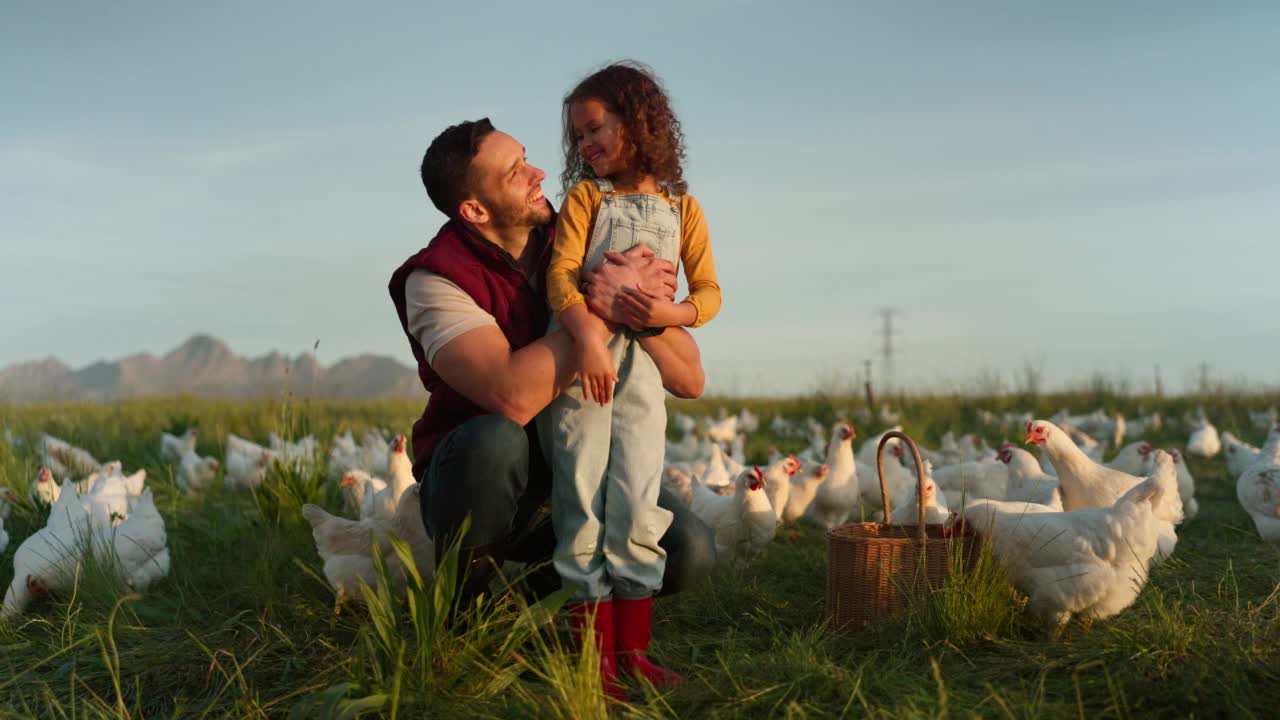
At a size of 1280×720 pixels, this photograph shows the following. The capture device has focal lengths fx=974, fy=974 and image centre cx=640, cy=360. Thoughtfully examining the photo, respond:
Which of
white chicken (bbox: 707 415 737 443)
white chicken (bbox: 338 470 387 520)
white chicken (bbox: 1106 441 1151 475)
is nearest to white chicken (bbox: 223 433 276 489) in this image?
white chicken (bbox: 338 470 387 520)

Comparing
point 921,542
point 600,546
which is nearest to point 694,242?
point 600,546

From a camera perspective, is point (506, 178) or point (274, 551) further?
point (274, 551)

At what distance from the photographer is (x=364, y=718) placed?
2.79m

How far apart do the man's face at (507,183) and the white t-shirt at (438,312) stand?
12.5 inches

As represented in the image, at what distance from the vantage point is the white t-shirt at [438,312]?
3.04m

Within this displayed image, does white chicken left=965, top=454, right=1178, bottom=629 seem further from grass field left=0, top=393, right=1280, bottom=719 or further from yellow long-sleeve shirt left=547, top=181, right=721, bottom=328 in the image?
yellow long-sleeve shirt left=547, top=181, right=721, bottom=328

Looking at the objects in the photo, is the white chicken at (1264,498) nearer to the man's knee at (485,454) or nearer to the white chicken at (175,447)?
the man's knee at (485,454)

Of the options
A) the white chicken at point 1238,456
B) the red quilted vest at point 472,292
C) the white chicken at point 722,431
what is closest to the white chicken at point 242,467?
the red quilted vest at point 472,292

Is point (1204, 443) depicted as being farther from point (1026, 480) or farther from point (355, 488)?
point (355, 488)

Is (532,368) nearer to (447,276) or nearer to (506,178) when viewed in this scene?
(447,276)

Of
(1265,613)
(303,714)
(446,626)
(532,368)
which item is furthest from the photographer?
(1265,613)

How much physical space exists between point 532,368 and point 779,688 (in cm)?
120

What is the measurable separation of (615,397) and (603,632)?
73 cm

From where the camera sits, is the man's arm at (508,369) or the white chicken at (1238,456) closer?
the man's arm at (508,369)
